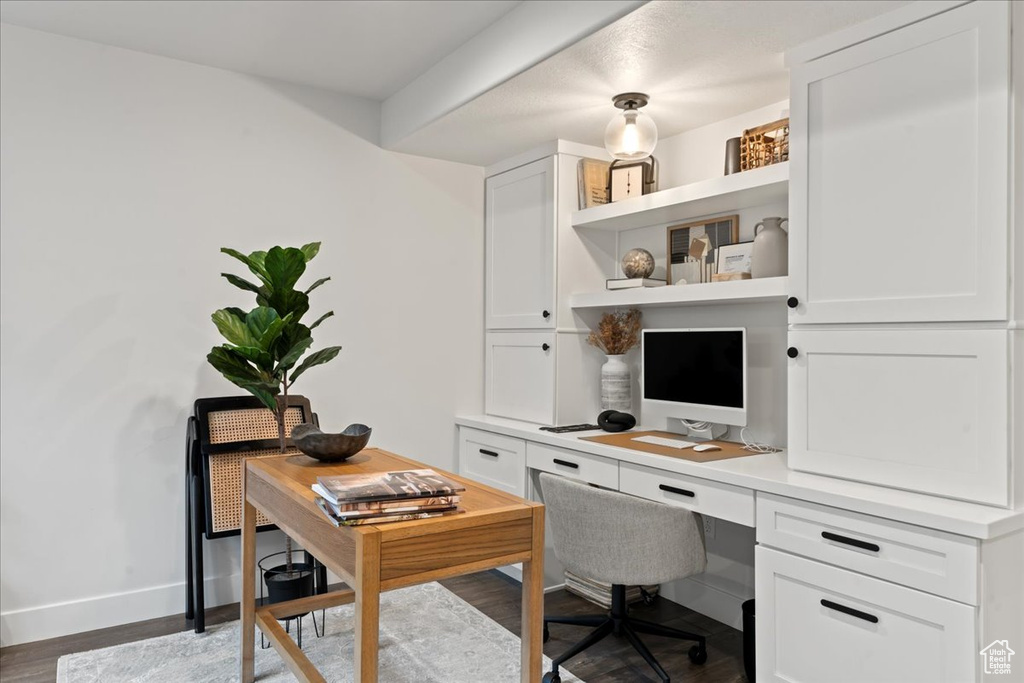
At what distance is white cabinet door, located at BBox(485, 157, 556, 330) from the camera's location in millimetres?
3627

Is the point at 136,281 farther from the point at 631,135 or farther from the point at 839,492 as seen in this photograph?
the point at 839,492

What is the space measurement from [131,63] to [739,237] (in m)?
2.93

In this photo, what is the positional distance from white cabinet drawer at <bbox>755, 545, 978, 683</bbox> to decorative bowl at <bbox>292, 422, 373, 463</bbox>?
143cm

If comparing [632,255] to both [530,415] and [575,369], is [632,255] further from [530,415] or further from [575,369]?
[530,415]

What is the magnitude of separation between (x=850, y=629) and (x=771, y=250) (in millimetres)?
1410

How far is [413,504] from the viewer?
164 centimetres

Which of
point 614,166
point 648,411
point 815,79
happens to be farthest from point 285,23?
point 648,411

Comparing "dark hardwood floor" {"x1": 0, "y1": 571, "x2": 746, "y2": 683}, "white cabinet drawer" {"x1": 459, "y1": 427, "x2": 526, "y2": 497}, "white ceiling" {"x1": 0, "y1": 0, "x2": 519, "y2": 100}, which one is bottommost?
"dark hardwood floor" {"x1": 0, "y1": 571, "x2": 746, "y2": 683}

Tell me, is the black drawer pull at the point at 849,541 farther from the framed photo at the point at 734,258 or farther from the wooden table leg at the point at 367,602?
the wooden table leg at the point at 367,602

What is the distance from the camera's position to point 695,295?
2957 mm

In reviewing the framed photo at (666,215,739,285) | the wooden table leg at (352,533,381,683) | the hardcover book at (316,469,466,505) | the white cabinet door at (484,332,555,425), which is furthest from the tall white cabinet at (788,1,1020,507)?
the wooden table leg at (352,533,381,683)

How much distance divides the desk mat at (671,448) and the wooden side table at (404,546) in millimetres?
1089

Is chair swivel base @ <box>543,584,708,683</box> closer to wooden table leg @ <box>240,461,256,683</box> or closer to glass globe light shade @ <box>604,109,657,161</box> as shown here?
wooden table leg @ <box>240,461,256,683</box>

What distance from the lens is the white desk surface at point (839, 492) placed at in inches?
70.6
